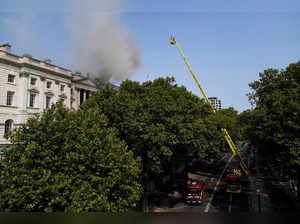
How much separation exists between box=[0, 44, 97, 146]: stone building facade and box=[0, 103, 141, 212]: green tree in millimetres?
23086

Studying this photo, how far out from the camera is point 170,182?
41.8m

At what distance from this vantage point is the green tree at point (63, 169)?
1190cm

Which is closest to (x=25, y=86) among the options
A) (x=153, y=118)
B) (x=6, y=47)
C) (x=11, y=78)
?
(x=11, y=78)

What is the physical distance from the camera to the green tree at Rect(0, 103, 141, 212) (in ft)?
39.0

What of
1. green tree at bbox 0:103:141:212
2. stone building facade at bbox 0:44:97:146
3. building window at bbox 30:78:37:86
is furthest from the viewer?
building window at bbox 30:78:37:86

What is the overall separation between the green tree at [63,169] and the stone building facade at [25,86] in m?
23.1

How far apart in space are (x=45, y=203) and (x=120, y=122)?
1478 centimetres

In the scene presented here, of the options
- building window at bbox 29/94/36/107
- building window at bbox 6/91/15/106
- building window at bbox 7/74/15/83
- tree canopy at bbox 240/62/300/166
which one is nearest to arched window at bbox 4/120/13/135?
building window at bbox 6/91/15/106

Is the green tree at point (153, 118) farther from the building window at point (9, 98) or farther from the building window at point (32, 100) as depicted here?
the building window at point (32, 100)

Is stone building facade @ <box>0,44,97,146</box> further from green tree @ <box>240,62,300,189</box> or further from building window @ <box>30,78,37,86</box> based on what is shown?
green tree @ <box>240,62,300,189</box>

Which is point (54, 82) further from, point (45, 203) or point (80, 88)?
point (45, 203)

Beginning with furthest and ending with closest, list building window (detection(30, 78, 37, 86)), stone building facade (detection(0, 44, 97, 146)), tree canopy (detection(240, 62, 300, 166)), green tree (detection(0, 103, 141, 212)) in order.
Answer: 1. building window (detection(30, 78, 37, 86))
2. stone building facade (detection(0, 44, 97, 146))
3. tree canopy (detection(240, 62, 300, 166))
4. green tree (detection(0, 103, 141, 212))

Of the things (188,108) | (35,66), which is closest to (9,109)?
(35,66)

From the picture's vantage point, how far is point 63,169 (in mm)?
13164
